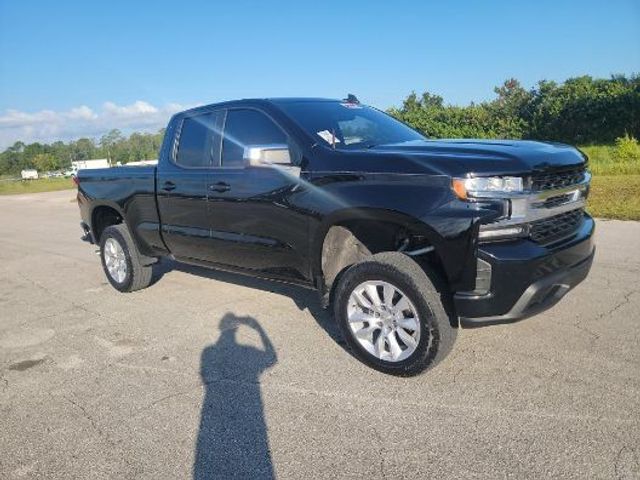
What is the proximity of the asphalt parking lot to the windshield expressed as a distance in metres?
1.57

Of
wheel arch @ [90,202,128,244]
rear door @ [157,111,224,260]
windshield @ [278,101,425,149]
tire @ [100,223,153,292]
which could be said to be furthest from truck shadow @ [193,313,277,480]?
wheel arch @ [90,202,128,244]

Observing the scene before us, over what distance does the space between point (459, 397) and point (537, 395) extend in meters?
0.45

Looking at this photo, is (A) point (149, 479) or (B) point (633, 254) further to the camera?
(B) point (633, 254)

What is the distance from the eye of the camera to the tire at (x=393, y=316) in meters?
3.39

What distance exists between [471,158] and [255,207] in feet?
5.91

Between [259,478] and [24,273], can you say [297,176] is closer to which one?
[259,478]

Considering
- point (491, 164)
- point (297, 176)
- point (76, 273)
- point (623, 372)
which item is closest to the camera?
point (491, 164)

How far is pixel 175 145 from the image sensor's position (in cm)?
539

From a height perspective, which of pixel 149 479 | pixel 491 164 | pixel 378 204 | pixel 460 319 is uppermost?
pixel 491 164

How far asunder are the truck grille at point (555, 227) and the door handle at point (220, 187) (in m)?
2.44

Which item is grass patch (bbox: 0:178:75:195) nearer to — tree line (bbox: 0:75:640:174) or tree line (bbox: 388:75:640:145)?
tree line (bbox: 0:75:640:174)

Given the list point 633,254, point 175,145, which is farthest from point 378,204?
point 633,254

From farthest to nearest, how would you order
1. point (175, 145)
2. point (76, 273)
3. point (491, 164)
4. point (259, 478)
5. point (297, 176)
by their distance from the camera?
point (76, 273) < point (175, 145) < point (297, 176) < point (491, 164) < point (259, 478)

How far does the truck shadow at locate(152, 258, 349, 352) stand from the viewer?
4.66 metres
